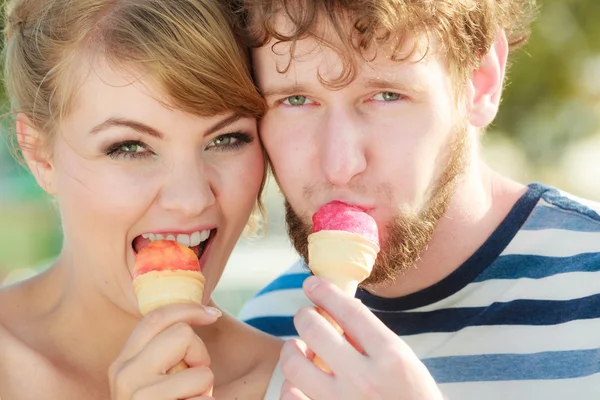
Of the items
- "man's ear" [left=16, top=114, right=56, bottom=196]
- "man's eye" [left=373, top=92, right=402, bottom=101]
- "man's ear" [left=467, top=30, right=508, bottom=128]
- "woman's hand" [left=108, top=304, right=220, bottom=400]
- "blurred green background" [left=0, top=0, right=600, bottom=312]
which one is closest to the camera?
"woman's hand" [left=108, top=304, right=220, bottom=400]

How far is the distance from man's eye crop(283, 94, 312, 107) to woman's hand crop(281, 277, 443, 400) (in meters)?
0.86

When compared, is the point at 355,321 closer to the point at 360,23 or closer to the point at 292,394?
the point at 292,394

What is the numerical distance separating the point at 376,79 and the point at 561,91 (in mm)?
10382

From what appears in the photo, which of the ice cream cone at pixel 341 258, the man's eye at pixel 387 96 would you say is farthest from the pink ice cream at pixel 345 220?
the man's eye at pixel 387 96

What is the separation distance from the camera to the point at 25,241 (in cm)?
1098

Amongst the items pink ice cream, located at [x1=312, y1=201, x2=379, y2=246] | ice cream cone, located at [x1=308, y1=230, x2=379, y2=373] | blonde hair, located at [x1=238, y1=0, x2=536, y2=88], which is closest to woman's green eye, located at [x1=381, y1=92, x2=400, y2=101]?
blonde hair, located at [x1=238, y1=0, x2=536, y2=88]

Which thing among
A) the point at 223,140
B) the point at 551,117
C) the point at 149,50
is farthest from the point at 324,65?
the point at 551,117

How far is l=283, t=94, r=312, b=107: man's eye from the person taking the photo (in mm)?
3250

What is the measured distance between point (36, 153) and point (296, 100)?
1.09 meters

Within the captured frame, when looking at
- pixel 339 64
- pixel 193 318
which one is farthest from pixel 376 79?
pixel 193 318

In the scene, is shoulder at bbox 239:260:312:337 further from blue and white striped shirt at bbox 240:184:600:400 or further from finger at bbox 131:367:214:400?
finger at bbox 131:367:214:400

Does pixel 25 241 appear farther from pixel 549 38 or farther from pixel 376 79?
pixel 376 79

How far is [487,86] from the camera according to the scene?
12.3ft

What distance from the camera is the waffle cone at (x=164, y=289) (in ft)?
9.55
